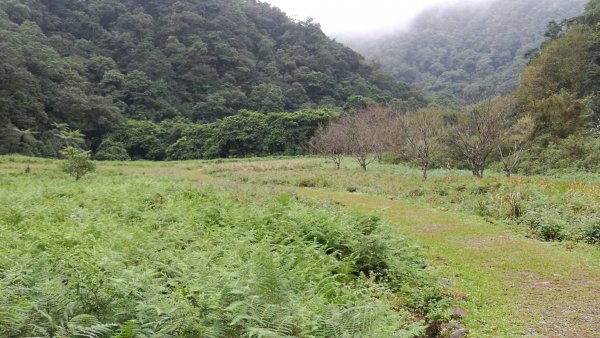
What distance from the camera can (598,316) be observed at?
6777 millimetres

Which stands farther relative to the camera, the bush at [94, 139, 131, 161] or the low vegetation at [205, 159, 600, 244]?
the bush at [94, 139, 131, 161]

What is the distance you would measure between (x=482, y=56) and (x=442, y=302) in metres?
146

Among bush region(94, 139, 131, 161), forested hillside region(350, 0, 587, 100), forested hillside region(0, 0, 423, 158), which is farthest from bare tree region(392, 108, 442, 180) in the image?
forested hillside region(350, 0, 587, 100)

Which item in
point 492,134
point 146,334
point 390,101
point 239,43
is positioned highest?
point 239,43

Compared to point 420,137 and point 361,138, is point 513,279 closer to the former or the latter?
point 420,137

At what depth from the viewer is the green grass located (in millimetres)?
3896

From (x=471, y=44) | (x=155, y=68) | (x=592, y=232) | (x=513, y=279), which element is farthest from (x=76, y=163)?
(x=471, y=44)

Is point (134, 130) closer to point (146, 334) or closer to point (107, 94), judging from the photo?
point (107, 94)

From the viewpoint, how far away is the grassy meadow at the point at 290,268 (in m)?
4.05

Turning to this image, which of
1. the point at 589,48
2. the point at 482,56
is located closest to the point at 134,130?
the point at 589,48

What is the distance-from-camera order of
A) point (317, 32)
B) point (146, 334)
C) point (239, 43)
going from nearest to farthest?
point (146, 334) < point (239, 43) < point (317, 32)

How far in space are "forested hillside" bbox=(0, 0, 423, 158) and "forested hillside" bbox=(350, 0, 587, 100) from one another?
40115mm

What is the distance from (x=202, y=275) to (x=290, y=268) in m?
2.28

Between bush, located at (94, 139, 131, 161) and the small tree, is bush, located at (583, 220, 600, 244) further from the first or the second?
bush, located at (94, 139, 131, 161)
